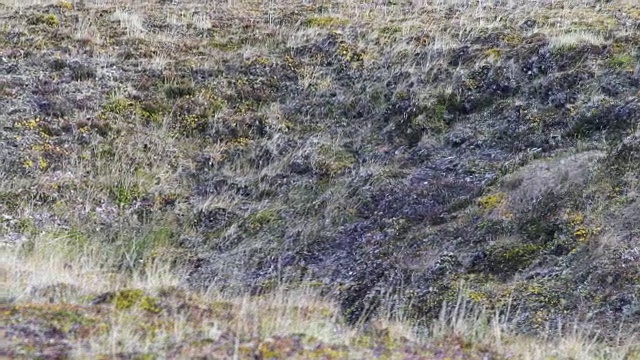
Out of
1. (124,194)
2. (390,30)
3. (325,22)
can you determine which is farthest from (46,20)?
(390,30)

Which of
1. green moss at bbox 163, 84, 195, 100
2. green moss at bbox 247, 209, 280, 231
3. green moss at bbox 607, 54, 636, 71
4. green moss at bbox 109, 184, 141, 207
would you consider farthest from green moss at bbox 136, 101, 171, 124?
green moss at bbox 607, 54, 636, 71

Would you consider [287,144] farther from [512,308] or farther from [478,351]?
[478,351]

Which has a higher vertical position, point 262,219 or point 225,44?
point 225,44

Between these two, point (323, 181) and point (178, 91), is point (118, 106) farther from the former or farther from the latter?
point (323, 181)

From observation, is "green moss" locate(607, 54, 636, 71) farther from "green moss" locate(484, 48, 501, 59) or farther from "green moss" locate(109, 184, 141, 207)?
"green moss" locate(109, 184, 141, 207)

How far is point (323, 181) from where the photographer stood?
32.5 ft

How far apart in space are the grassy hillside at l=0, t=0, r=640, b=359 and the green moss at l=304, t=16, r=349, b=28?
0.35 ft

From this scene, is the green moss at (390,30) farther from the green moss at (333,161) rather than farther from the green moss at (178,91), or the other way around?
the green moss at (178,91)

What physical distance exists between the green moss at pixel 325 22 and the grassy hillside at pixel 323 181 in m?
0.11

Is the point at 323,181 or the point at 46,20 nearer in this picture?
the point at 323,181

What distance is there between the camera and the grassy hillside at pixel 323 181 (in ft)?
16.9

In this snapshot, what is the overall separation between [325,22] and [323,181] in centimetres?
523

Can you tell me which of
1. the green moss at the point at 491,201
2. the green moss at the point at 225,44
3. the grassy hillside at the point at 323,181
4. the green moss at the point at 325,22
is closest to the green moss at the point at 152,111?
the grassy hillside at the point at 323,181

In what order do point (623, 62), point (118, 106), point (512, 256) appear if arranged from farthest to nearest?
point (118, 106) → point (623, 62) → point (512, 256)
